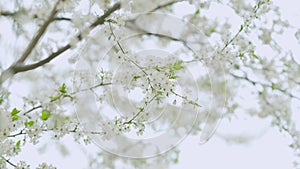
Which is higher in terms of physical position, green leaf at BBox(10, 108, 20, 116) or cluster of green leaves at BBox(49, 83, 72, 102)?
cluster of green leaves at BBox(49, 83, 72, 102)

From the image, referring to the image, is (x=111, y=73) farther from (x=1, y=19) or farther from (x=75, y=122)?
(x=1, y=19)

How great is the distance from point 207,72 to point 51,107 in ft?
1.71

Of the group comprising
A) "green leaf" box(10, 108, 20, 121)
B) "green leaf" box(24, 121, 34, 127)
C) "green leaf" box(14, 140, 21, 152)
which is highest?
"green leaf" box(10, 108, 20, 121)

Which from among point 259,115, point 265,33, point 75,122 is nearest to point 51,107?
point 75,122

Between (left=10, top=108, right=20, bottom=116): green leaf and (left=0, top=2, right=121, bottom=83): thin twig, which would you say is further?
(left=10, top=108, right=20, bottom=116): green leaf

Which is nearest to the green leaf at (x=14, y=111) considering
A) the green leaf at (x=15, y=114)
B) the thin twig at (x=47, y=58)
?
the green leaf at (x=15, y=114)

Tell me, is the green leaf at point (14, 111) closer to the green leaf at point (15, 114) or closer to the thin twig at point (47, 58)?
the green leaf at point (15, 114)

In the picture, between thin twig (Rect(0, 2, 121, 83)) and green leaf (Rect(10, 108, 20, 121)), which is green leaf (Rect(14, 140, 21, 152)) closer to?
green leaf (Rect(10, 108, 20, 121))

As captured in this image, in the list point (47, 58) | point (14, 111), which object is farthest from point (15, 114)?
point (47, 58)

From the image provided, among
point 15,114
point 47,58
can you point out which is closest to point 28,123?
point 15,114

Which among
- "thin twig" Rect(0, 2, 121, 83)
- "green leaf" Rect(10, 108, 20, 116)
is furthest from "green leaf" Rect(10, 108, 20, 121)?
"thin twig" Rect(0, 2, 121, 83)

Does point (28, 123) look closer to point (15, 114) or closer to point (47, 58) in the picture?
point (15, 114)

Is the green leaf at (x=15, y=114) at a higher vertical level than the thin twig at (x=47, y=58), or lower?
lower

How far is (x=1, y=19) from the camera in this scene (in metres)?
1.01
